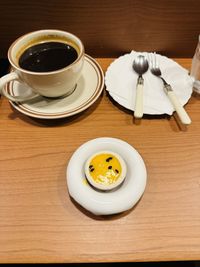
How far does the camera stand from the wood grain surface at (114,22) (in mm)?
667

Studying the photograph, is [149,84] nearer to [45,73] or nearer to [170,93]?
[170,93]

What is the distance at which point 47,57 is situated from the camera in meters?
0.61

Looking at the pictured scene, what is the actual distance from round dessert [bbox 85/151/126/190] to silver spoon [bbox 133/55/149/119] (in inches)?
5.1

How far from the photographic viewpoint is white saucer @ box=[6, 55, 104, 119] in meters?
0.61

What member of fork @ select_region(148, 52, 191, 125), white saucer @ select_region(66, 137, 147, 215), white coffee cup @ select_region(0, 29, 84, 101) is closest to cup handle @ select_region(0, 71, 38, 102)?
white coffee cup @ select_region(0, 29, 84, 101)

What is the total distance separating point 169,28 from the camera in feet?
2.37

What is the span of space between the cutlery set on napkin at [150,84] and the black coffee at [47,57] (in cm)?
12

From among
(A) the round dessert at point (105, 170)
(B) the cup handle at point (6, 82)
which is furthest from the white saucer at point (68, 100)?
(A) the round dessert at point (105, 170)

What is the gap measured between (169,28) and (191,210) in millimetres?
455

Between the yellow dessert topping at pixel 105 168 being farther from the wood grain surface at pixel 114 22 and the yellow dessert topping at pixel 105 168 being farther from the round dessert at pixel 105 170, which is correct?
the wood grain surface at pixel 114 22

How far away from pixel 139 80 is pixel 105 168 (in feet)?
0.86

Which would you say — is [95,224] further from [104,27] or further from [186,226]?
[104,27]

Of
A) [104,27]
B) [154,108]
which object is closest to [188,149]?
[154,108]

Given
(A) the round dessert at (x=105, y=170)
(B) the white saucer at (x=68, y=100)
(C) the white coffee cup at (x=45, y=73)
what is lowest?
(A) the round dessert at (x=105, y=170)
